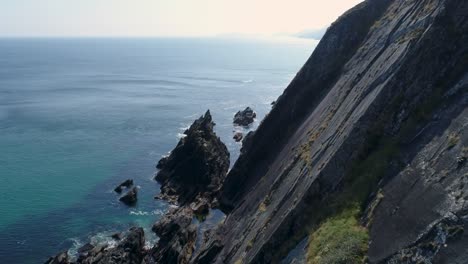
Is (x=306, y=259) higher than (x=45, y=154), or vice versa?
(x=306, y=259)

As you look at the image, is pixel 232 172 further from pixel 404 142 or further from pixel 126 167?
pixel 126 167

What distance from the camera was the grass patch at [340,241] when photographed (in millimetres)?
20672

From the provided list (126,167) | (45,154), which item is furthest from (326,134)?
(45,154)

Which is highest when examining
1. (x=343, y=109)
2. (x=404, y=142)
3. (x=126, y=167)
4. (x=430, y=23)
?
(x=430, y=23)

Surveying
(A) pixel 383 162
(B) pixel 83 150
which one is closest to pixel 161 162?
(B) pixel 83 150

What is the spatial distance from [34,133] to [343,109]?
308 ft

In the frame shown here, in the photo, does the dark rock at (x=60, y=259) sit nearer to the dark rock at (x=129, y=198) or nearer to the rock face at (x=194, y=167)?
the dark rock at (x=129, y=198)

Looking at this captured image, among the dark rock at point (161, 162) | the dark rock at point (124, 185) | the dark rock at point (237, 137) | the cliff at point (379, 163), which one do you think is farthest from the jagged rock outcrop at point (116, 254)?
the dark rock at point (237, 137)

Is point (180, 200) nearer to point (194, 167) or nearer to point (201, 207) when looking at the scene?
point (201, 207)

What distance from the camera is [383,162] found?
24.2 meters

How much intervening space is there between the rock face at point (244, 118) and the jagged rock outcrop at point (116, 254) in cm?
6840

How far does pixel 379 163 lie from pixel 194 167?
2053 inches

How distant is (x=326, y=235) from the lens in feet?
75.1

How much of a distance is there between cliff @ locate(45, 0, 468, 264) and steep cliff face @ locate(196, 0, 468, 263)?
64mm
